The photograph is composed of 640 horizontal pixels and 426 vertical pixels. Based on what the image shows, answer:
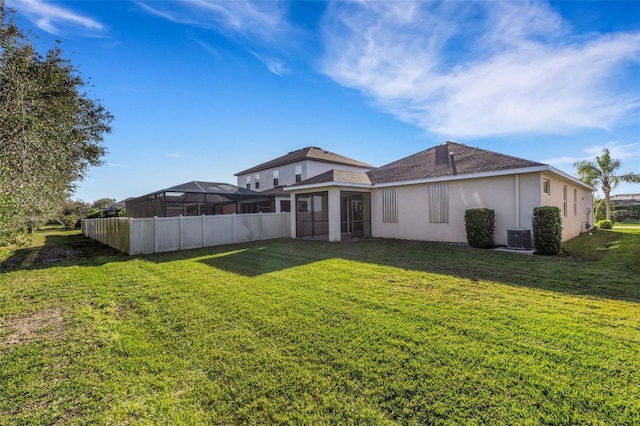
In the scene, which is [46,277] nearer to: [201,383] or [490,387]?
[201,383]

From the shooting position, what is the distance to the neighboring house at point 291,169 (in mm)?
23031

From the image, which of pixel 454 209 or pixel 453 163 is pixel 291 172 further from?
pixel 454 209

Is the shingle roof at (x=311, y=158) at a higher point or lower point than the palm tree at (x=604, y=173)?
higher

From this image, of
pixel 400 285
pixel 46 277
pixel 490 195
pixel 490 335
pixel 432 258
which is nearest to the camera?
pixel 490 335

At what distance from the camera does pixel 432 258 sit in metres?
8.52

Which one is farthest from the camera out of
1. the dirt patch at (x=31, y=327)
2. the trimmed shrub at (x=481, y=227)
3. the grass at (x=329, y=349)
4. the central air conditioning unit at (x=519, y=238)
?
the trimmed shrub at (x=481, y=227)

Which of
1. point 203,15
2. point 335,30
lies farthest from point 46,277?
point 335,30

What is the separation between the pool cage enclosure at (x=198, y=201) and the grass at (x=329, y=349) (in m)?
8.04

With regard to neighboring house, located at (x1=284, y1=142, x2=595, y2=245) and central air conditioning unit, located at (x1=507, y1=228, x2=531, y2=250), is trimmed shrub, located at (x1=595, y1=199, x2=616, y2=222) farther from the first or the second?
central air conditioning unit, located at (x1=507, y1=228, x2=531, y2=250)

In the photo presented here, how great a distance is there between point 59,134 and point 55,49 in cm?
389

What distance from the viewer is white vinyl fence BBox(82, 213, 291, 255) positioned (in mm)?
11328

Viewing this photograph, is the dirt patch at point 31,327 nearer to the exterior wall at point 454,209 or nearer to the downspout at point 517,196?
the exterior wall at point 454,209

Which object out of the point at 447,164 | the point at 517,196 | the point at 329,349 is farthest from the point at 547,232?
the point at 329,349

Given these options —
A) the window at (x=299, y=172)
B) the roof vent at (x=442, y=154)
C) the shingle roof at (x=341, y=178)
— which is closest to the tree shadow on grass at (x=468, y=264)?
the shingle roof at (x=341, y=178)
